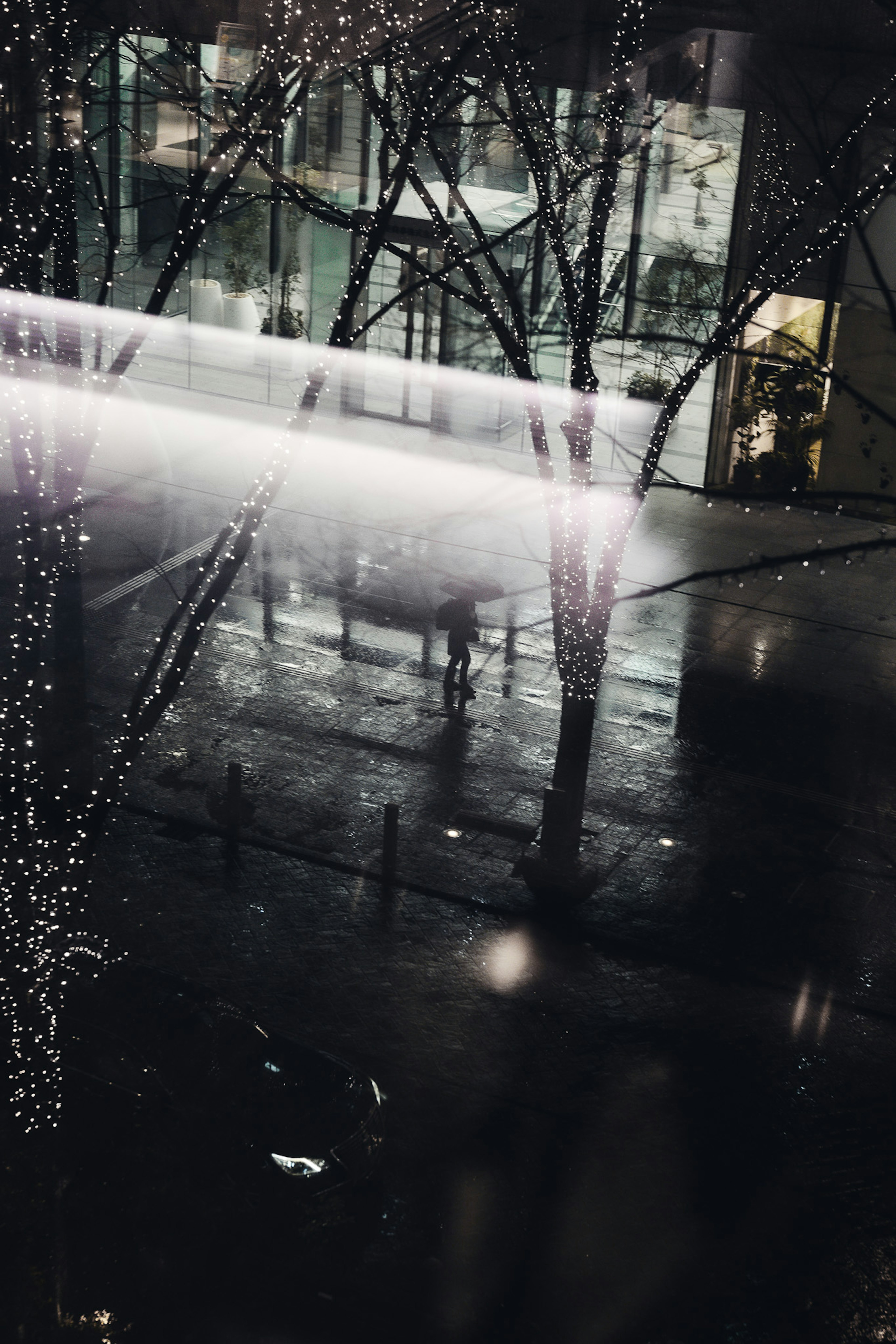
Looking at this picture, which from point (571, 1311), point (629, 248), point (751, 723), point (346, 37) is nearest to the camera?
point (571, 1311)

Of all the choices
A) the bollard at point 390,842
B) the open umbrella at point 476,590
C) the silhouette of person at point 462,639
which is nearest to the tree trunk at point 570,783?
the bollard at point 390,842

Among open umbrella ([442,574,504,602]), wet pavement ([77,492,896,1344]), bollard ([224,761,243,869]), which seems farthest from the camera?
open umbrella ([442,574,504,602])

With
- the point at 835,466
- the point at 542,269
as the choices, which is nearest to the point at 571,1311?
the point at 835,466

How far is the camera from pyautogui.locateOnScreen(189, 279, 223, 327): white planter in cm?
2231

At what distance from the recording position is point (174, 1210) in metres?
6.96

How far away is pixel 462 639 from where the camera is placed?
13.2 m

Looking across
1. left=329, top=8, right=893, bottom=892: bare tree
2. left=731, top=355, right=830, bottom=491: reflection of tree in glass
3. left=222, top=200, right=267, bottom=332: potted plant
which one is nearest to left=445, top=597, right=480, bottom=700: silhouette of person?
left=329, top=8, right=893, bottom=892: bare tree

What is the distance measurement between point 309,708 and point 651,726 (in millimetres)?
3294

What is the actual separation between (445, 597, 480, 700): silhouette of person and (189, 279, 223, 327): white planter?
1122 cm

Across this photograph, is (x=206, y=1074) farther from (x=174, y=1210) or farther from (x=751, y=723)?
(x=751, y=723)

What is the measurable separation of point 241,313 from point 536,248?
216 inches

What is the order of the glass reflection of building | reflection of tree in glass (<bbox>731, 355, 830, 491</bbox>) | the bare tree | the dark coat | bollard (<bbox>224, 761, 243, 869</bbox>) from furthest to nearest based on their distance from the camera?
reflection of tree in glass (<bbox>731, 355, 830, 491</bbox>) < the glass reflection of building < the dark coat < bollard (<bbox>224, 761, 243, 869</bbox>) < the bare tree

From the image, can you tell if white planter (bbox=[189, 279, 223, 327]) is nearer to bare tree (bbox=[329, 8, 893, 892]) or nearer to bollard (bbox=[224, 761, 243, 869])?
bare tree (bbox=[329, 8, 893, 892])

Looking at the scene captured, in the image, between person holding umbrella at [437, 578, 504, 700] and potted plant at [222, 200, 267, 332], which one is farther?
potted plant at [222, 200, 267, 332]
